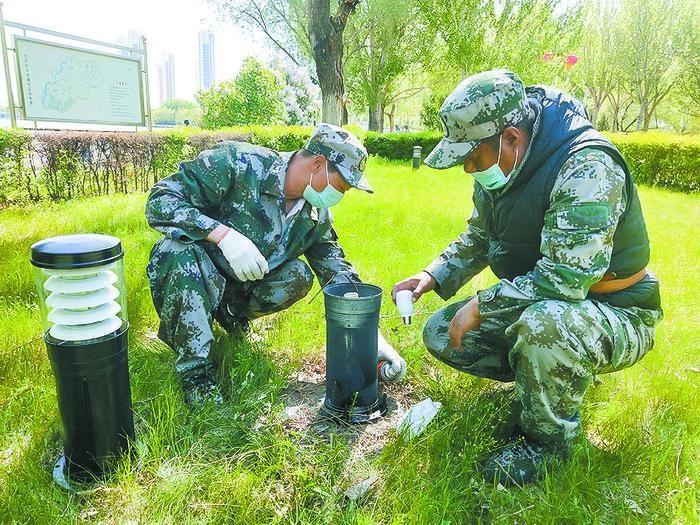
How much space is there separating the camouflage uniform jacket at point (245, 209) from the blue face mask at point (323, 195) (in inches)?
3.0

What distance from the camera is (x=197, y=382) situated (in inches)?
89.8

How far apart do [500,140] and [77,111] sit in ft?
26.3

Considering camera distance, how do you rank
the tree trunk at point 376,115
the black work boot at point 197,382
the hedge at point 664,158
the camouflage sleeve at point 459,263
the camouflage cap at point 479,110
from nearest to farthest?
the camouflage cap at point 479,110
the black work boot at point 197,382
the camouflage sleeve at point 459,263
the hedge at point 664,158
the tree trunk at point 376,115

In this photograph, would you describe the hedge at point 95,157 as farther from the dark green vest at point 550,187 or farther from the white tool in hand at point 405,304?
the dark green vest at point 550,187

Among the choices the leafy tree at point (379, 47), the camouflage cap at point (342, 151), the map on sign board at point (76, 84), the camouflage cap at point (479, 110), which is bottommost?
the camouflage cap at point (342, 151)

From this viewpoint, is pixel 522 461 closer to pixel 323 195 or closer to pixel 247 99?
pixel 323 195

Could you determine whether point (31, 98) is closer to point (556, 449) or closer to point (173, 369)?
point (173, 369)

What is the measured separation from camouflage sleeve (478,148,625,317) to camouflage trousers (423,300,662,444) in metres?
0.09

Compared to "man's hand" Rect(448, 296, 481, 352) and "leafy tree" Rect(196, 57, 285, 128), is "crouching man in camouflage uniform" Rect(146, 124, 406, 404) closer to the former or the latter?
"man's hand" Rect(448, 296, 481, 352)

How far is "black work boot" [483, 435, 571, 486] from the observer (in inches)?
72.8

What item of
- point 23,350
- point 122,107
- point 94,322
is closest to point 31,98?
point 122,107

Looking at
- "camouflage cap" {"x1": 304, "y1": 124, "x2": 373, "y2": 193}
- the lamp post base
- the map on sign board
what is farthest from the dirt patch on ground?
the map on sign board

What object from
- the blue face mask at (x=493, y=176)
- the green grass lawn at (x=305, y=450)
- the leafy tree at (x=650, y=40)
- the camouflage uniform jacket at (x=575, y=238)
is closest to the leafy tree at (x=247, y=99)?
the green grass lawn at (x=305, y=450)

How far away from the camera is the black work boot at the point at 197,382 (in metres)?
2.21
